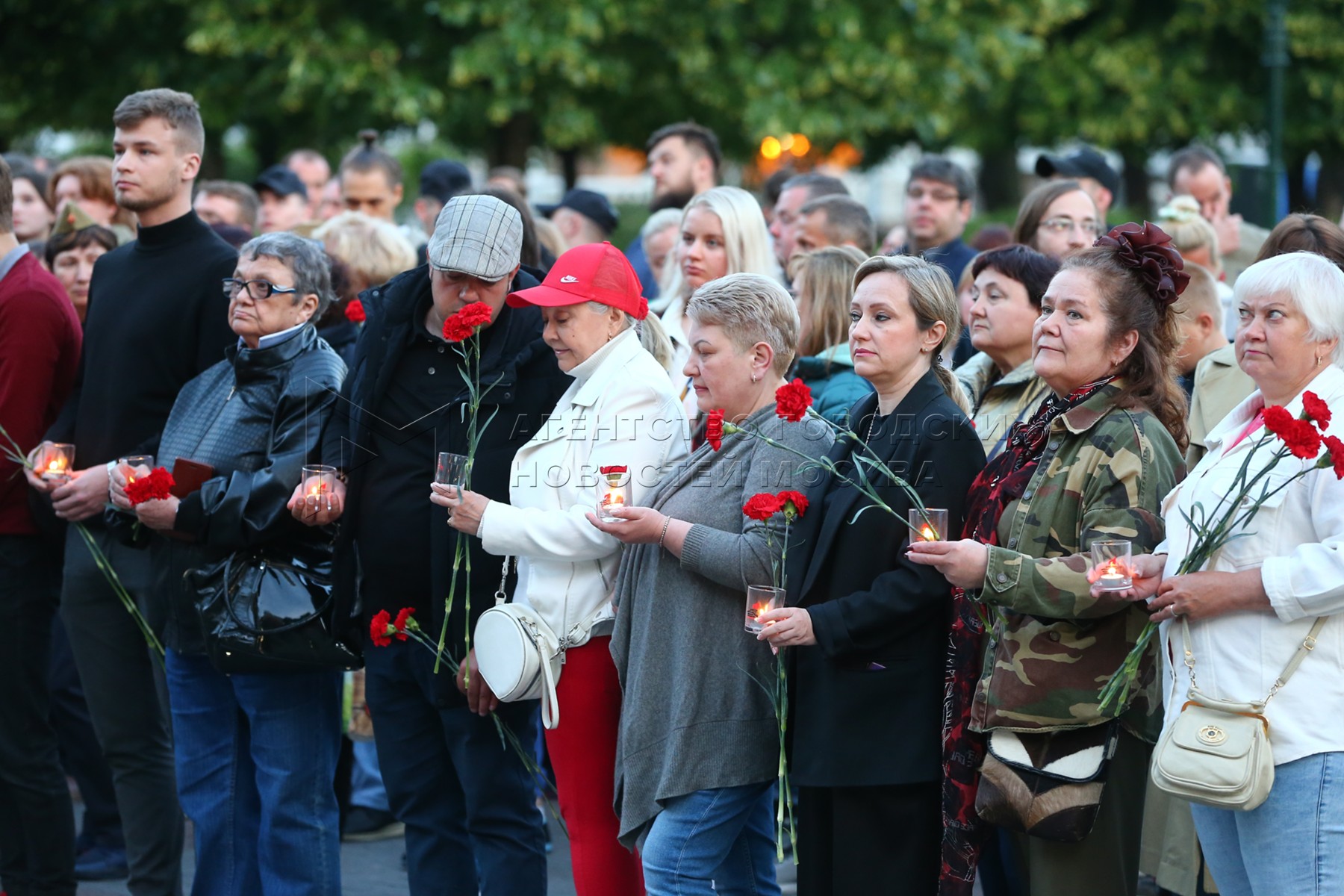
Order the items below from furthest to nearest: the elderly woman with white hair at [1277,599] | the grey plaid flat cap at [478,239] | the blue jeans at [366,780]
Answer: the blue jeans at [366,780]
the grey plaid flat cap at [478,239]
the elderly woman with white hair at [1277,599]

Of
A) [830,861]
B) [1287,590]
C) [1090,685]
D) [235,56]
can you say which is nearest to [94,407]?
[830,861]

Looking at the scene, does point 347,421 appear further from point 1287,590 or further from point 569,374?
point 1287,590

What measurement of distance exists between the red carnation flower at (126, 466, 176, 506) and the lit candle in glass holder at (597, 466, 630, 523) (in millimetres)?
1485

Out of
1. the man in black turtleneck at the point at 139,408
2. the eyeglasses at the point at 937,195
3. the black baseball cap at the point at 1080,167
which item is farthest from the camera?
the black baseball cap at the point at 1080,167

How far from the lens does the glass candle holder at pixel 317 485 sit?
4.70m

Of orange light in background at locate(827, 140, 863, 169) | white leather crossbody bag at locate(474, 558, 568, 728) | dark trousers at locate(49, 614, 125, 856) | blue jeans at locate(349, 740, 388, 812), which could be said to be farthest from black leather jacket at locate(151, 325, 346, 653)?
orange light in background at locate(827, 140, 863, 169)

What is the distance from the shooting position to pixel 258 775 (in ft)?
16.4

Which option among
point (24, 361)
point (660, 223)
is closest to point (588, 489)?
point (24, 361)

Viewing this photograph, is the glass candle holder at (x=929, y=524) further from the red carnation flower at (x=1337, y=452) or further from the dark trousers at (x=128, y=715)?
the dark trousers at (x=128, y=715)

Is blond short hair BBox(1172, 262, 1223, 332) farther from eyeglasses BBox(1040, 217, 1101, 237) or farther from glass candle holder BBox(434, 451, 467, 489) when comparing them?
glass candle holder BBox(434, 451, 467, 489)

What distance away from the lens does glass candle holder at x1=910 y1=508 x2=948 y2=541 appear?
149 inches

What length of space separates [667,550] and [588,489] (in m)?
0.32

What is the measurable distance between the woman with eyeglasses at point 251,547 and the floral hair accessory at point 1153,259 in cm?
254

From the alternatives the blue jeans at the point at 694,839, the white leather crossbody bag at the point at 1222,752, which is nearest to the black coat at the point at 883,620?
the blue jeans at the point at 694,839
